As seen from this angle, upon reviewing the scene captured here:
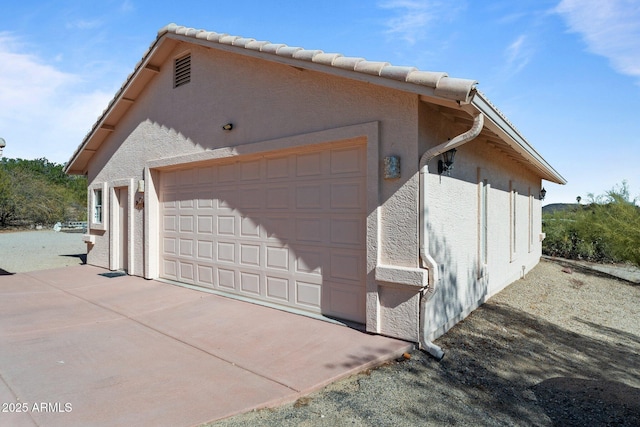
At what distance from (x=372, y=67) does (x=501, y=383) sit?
4075mm

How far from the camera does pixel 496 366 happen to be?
4.69m

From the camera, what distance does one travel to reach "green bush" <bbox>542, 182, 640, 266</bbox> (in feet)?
41.0

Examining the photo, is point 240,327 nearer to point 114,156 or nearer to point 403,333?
point 403,333

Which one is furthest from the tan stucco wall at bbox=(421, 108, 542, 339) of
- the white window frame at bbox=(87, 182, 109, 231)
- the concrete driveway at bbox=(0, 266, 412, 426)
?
the white window frame at bbox=(87, 182, 109, 231)

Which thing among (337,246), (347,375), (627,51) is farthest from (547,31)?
(347,375)

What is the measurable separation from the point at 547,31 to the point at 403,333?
6961 millimetres

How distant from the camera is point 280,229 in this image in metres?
6.72

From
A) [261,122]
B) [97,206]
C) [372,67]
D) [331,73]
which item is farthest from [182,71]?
[97,206]

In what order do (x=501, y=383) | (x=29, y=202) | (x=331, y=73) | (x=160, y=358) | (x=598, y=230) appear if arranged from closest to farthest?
(x=501, y=383)
(x=160, y=358)
(x=331, y=73)
(x=598, y=230)
(x=29, y=202)

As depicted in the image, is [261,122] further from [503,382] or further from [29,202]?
[29,202]

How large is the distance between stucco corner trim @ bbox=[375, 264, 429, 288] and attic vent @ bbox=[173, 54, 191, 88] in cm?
651

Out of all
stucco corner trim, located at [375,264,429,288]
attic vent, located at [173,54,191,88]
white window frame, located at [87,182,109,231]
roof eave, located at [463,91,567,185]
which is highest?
attic vent, located at [173,54,191,88]

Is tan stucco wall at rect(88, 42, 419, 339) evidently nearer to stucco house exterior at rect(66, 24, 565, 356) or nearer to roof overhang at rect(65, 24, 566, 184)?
stucco house exterior at rect(66, 24, 565, 356)

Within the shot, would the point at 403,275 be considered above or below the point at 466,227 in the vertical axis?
below
